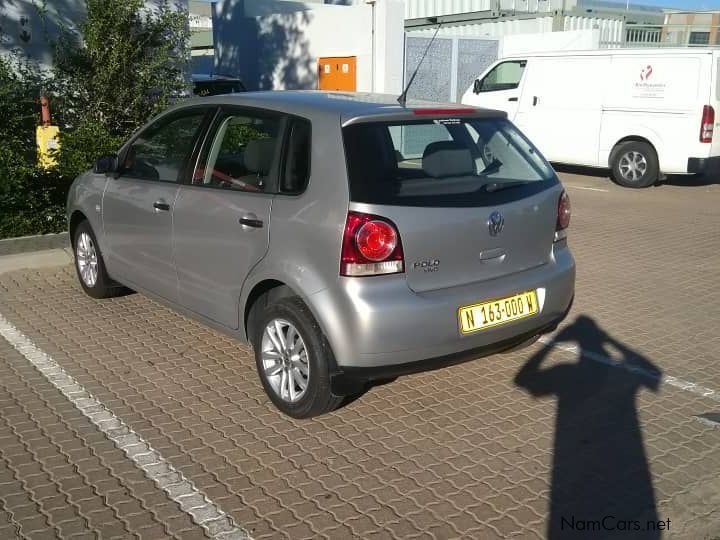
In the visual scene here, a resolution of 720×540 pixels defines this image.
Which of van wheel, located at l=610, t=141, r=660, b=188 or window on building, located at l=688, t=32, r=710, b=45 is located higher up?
window on building, located at l=688, t=32, r=710, b=45

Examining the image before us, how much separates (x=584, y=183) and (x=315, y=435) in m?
10.2

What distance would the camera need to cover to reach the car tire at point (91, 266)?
584 cm

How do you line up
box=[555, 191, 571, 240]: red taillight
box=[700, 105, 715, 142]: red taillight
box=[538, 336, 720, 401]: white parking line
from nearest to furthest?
1. box=[555, 191, 571, 240]: red taillight
2. box=[538, 336, 720, 401]: white parking line
3. box=[700, 105, 715, 142]: red taillight

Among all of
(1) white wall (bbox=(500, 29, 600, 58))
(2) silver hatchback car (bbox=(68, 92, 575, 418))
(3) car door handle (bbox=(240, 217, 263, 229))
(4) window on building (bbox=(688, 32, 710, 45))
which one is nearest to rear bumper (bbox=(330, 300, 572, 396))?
(2) silver hatchback car (bbox=(68, 92, 575, 418))

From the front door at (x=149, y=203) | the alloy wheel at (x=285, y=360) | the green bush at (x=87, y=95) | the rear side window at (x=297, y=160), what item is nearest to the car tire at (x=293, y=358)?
the alloy wheel at (x=285, y=360)

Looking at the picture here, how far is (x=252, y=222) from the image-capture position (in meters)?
4.07

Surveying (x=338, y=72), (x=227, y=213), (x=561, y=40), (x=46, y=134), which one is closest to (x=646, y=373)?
(x=227, y=213)

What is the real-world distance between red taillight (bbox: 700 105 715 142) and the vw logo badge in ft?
28.6

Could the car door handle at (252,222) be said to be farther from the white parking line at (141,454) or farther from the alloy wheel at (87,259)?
the alloy wheel at (87,259)

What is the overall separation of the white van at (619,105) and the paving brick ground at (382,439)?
253 inches

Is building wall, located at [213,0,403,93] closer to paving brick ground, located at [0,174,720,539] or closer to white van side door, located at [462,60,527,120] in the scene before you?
white van side door, located at [462,60,527,120]

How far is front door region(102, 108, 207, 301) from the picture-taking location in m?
4.82

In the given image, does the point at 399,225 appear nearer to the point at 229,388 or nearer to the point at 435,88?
the point at 229,388

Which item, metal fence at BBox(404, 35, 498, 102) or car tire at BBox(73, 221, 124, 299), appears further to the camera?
metal fence at BBox(404, 35, 498, 102)
